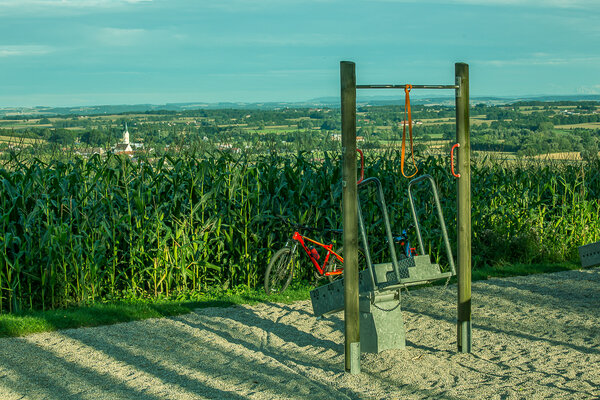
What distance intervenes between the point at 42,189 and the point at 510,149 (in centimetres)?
814

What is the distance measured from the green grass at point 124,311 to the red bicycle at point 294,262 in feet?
0.64

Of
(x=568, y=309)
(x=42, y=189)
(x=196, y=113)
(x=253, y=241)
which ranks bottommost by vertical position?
(x=568, y=309)

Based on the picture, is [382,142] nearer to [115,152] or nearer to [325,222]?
[325,222]

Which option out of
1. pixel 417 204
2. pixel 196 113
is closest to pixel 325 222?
pixel 417 204

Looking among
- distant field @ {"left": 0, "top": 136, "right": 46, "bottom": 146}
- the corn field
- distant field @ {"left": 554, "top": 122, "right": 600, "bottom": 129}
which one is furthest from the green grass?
distant field @ {"left": 554, "top": 122, "right": 600, "bottom": 129}

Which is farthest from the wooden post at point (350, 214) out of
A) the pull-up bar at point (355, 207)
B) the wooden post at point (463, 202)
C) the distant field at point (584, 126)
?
the distant field at point (584, 126)

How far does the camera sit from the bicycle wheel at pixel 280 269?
7.78 metres

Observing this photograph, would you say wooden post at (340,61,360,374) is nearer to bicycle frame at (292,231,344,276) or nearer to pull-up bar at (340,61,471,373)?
pull-up bar at (340,61,471,373)

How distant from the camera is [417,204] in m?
9.13

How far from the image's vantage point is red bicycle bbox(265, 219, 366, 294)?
25.6 feet

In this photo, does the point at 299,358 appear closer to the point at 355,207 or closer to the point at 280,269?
the point at 355,207

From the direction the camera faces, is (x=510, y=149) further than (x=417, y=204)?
Yes

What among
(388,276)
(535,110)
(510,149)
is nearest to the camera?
(388,276)

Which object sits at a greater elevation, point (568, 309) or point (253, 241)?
point (253, 241)
